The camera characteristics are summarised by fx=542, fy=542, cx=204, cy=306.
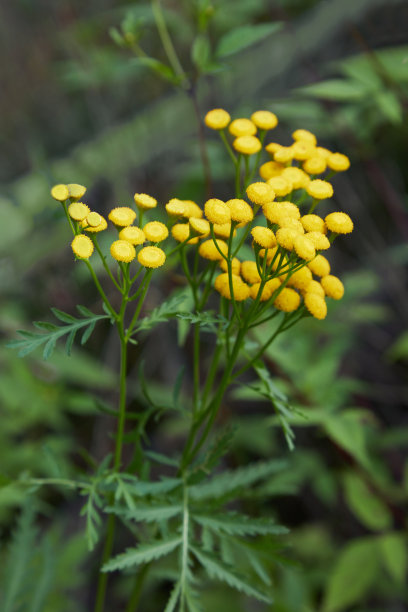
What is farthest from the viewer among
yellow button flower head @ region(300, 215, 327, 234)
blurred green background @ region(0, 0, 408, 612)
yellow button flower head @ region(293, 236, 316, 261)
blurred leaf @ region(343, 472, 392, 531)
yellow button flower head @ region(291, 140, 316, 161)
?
blurred leaf @ region(343, 472, 392, 531)

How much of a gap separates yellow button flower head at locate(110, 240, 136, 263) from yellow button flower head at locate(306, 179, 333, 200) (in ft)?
1.13

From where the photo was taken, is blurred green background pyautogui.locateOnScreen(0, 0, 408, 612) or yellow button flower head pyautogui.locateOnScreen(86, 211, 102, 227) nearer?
yellow button flower head pyautogui.locateOnScreen(86, 211, 102, 227)

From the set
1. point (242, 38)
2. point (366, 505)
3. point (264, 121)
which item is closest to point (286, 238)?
point (264, 121)

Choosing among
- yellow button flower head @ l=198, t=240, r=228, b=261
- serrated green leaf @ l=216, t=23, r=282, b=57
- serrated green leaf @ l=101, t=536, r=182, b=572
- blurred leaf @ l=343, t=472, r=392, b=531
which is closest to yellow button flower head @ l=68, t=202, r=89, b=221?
yellow button flower head @ l=198, t=240, r=228, b=261

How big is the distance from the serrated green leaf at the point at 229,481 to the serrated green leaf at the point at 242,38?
1.05 meters

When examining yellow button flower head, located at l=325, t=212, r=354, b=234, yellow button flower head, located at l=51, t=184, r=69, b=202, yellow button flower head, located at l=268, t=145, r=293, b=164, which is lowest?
yellow button flower head, located at l=325, t=212, r=354, b=234

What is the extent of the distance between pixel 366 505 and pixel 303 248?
4.71ft

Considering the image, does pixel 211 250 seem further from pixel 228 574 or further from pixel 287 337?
pixel 287 337

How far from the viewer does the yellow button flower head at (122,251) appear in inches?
33.2

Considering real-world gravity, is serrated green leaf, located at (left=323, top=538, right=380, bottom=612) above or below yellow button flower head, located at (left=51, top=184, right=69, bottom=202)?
below

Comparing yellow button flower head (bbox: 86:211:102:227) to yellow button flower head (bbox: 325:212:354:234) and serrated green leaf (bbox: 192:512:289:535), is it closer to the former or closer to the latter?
yellow button flower head (bbox: 325:212:354:234)

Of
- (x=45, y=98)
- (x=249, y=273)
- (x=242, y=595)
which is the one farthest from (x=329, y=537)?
(x=45, y=98)

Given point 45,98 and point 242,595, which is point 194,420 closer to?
point 242,595

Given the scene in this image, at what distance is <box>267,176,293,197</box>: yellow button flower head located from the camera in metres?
0.95
